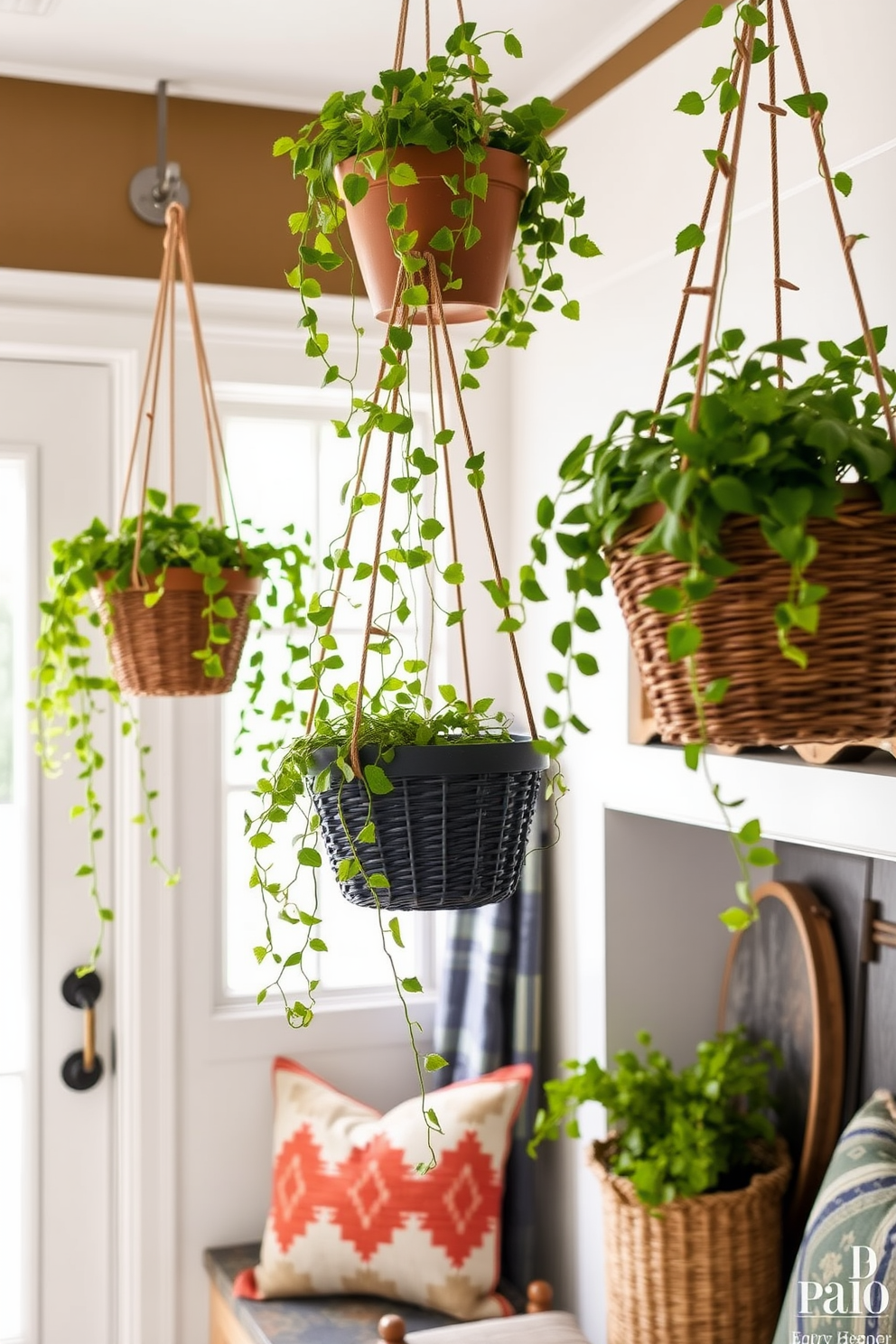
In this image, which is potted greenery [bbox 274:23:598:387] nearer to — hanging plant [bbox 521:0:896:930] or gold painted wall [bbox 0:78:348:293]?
hanging plant [bbox 521:0:896:930]

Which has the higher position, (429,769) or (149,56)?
(149,56)

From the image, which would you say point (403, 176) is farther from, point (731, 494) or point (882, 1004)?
point (882, 1004)

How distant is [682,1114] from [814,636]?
127 cm

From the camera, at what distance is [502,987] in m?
2.36

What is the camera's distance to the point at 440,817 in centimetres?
107

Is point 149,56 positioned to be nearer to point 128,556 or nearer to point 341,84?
point 341,84

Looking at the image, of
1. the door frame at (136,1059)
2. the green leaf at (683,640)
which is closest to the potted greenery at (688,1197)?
the door frame at (136,1059)

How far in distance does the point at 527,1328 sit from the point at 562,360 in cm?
156

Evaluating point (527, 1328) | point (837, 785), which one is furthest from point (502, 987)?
point (837, 785)

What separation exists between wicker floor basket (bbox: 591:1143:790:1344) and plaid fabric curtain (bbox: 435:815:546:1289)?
0.47 m

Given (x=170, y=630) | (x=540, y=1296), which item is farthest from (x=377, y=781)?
(x=540, y=1296)

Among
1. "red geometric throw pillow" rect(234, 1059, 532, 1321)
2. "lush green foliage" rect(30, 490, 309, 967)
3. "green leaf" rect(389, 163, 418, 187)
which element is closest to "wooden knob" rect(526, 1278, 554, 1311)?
"red geometric throw pillow" rect(234, 1059, 532, 1321)

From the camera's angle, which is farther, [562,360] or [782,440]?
[562,360]

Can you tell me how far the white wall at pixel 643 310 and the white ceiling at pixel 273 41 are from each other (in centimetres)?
12
